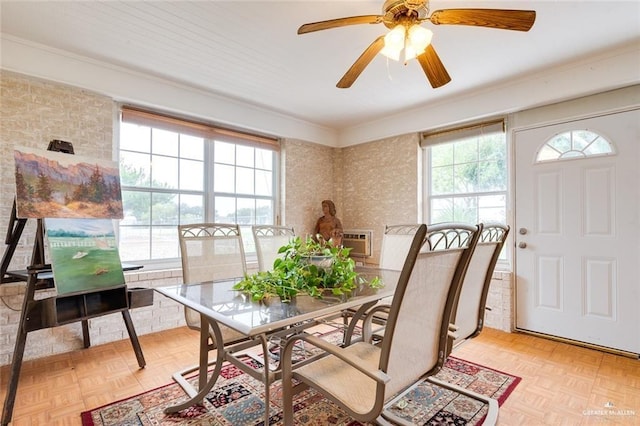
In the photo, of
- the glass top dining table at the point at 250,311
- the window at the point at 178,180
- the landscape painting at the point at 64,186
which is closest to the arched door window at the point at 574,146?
the glass top dining table at the point at 250,311

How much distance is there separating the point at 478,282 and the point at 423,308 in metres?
0.70

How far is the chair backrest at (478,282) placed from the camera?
160 cm

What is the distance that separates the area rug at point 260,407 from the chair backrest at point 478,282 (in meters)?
0.51

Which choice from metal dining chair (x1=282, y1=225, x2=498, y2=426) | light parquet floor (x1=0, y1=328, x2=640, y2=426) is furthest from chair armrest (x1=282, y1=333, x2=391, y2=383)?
light parquet floor (x1=0, y1=328, x2=640, y2=426)

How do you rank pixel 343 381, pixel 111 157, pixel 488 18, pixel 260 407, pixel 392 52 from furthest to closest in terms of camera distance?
1. pixel 111 157
2. pixel 260 407
3. pixel 392 52
4. pixel 488 18
5. pixel 343 381

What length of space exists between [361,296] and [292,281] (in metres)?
0.39

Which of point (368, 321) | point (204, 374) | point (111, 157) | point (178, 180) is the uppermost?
point (111, 157)

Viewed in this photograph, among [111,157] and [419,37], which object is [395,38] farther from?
[111,157]

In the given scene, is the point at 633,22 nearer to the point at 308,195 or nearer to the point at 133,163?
the point at 308,195

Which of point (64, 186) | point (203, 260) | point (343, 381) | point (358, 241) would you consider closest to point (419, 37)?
point (343, 381)

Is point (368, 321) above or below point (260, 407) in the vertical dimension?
above

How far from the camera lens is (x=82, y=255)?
221 cm

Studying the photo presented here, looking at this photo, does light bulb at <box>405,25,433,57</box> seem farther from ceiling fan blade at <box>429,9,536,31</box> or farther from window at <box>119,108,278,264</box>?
window at <box>119,108,278,264</box>

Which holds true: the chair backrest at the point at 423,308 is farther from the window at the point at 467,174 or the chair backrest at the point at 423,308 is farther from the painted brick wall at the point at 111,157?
the window at the point at 467,174
